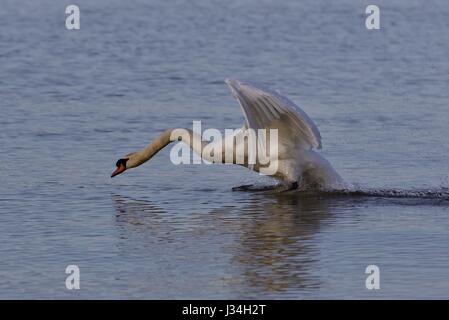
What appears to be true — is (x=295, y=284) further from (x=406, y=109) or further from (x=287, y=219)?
(x=406, y=109)

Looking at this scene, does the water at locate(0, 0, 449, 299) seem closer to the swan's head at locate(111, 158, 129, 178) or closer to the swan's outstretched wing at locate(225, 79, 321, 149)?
the swan's head at locate(111, 158, 129, 178)

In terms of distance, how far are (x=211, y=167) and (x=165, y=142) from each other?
1.16 m

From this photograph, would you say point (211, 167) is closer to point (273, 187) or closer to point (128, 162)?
point (273, 187)

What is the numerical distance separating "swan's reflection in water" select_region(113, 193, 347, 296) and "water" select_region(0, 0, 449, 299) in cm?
2

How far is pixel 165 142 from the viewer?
1327 cm

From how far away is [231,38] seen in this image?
23.6 metres

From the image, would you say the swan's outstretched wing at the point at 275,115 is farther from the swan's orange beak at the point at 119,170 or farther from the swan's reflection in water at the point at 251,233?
the swan's orange beak at the point at 119,170

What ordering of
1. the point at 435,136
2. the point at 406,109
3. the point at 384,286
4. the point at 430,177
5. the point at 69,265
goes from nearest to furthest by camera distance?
the point at 384,286 < the point at 69,265 < the point at 430,177 < the point at 435,136 < the point at 406,109

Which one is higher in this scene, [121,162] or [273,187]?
[121,162]

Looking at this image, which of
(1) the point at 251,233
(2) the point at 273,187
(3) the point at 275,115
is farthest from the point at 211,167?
(1) the point at 251,233

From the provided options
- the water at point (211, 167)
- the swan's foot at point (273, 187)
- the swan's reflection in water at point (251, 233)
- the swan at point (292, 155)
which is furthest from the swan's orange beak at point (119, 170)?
the swan's foot at point (273, 187)

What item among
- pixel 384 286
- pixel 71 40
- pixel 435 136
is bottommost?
pixel 384 286

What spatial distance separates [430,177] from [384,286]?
446cm

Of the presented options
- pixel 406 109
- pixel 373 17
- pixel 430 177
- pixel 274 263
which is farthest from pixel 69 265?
pixel 373 17
